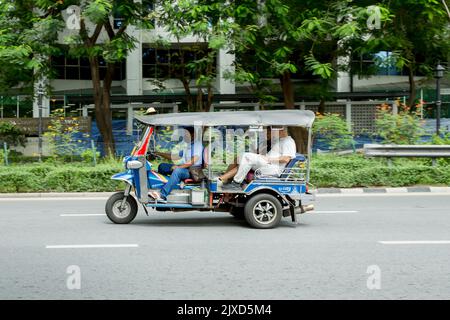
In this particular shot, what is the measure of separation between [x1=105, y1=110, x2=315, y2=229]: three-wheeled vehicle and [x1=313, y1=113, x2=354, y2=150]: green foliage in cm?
847

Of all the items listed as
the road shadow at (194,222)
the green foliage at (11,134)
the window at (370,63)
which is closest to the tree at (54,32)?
the green foliage at (11,134)

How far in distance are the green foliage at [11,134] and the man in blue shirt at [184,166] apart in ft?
56.4

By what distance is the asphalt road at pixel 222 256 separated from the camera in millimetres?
6508

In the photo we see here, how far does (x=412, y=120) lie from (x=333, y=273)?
42.0ft

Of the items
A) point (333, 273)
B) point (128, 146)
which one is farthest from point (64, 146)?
point (333, 273)

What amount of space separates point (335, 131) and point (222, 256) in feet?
38.5

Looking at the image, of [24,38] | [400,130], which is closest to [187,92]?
[24,38]

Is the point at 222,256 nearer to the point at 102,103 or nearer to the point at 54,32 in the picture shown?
the point at 54,32

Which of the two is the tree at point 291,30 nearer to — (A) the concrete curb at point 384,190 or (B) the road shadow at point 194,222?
(A) the concrete curb at point 384,190

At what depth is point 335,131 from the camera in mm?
19328

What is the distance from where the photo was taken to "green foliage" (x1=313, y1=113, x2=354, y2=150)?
63.2 feet

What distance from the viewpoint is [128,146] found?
22.3 m
